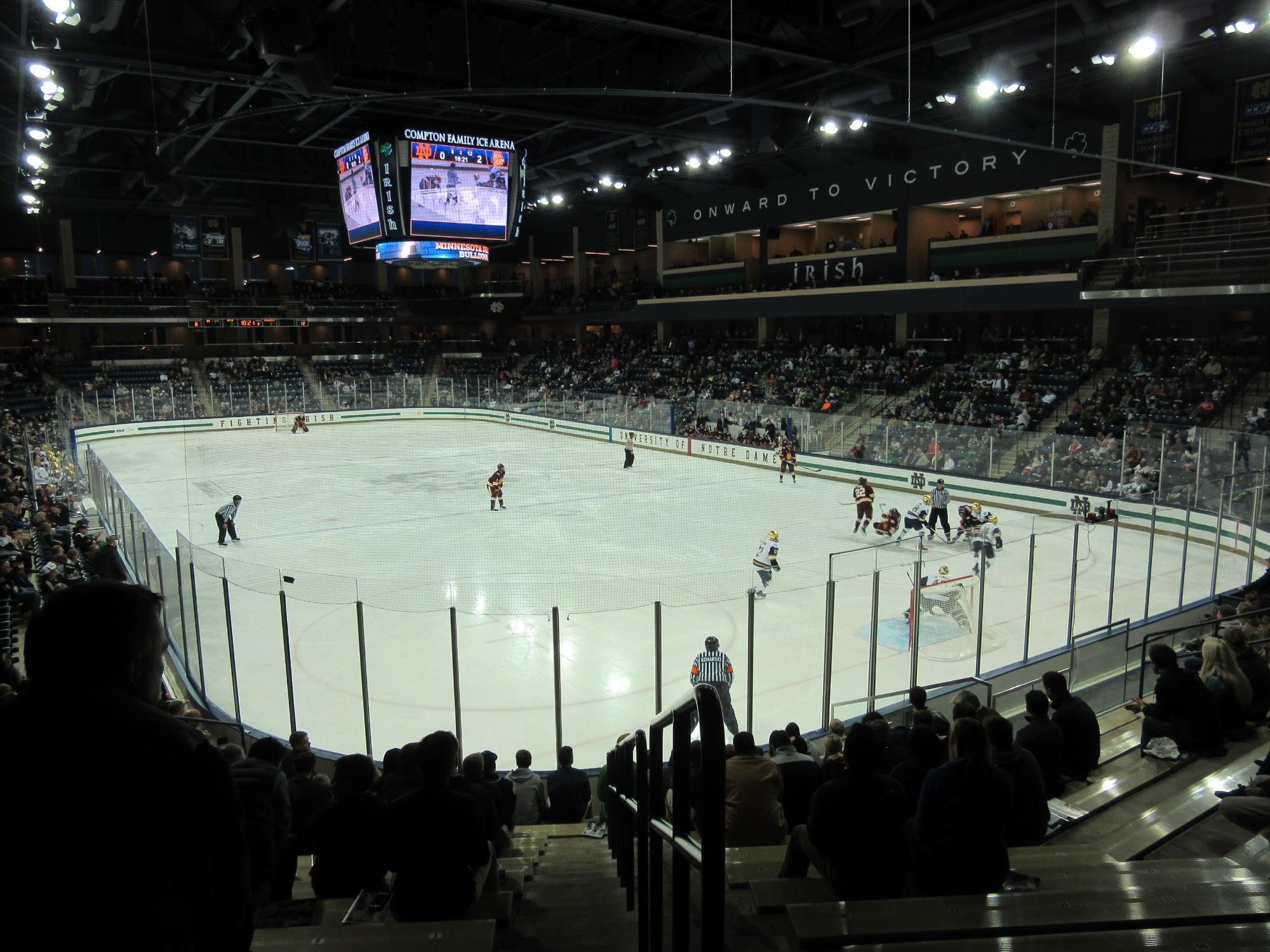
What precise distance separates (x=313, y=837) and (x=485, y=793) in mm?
804

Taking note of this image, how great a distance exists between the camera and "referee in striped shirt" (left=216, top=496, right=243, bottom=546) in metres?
18.1

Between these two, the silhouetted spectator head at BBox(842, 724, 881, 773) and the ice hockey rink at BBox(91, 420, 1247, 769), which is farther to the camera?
the ice hockey rink at BBox(91, 420, 1247, 769)

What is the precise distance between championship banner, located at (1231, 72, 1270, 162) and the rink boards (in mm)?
7528

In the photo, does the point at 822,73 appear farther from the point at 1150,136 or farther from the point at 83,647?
the point at 83,647

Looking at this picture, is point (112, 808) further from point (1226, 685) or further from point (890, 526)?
point (890, 526)

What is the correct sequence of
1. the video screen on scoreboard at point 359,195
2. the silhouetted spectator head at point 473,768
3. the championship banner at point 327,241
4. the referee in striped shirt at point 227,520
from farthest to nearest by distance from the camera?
the championship banner at point 327,241 < the video screen on scoreboard at point 359,195 < the referee in striped shirt at point 227,520 < the silhouetted spectator head at point 473,768

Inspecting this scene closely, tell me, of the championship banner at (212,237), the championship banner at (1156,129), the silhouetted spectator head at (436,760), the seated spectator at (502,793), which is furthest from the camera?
the championship banner at (212,237)

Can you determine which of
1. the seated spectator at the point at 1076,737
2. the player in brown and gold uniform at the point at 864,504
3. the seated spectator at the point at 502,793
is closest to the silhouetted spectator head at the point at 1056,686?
the seated spectator at the point at 1076,737

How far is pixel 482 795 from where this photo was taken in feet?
14.3

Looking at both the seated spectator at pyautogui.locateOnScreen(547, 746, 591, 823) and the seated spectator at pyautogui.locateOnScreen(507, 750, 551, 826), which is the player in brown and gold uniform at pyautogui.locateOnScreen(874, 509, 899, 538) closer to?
the seated spectator at pyautogui.locateOnScreen(547, 746, 591, 823)

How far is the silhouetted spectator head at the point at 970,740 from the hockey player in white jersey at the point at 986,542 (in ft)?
20.7

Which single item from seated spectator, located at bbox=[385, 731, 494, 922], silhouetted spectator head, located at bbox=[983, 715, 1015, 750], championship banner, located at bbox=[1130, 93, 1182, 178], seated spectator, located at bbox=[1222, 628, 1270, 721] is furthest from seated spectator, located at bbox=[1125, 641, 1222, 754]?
championship banner, located at bbox=[1130, 93, 1182, 178]

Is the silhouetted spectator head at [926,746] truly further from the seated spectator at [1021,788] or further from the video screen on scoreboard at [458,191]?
the video screen on scoreboard at [458,191]

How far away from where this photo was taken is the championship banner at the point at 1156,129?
21828mm
